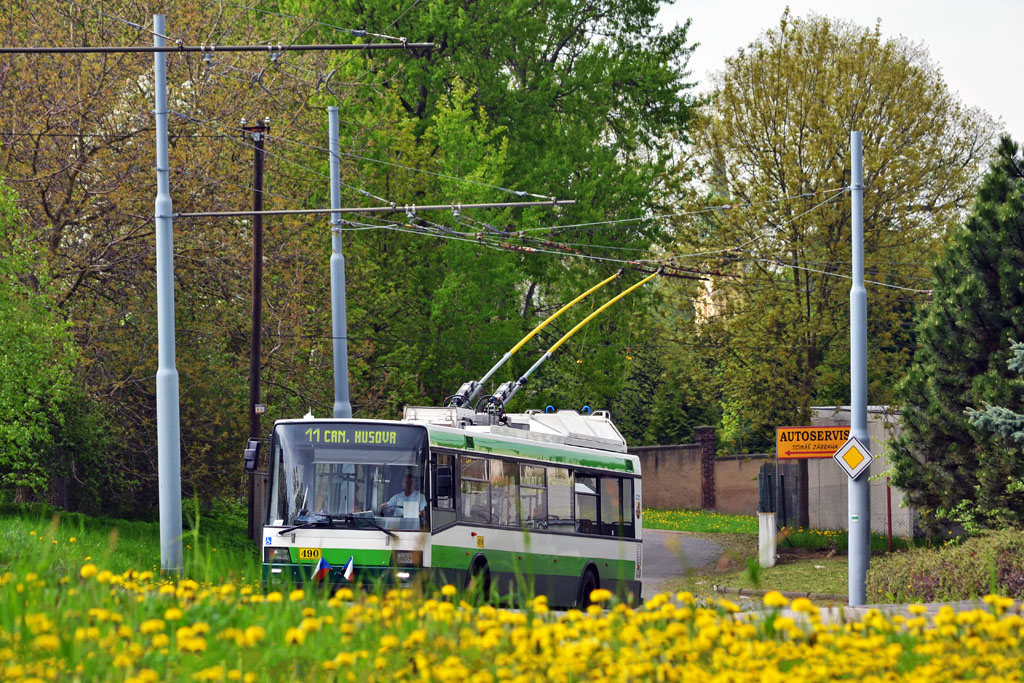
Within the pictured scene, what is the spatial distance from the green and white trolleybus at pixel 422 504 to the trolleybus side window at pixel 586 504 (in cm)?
13

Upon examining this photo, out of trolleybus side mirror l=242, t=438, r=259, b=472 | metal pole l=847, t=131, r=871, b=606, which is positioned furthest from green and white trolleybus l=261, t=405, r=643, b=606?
metal pole l=847, t=131, r=871, b=606

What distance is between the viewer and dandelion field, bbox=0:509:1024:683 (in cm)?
563

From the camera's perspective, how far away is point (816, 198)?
33.9 metres

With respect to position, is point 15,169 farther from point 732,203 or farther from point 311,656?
point 311,656

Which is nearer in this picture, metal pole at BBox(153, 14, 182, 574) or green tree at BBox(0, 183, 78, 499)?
metal pole at BBox(153, 14, 182, 574)

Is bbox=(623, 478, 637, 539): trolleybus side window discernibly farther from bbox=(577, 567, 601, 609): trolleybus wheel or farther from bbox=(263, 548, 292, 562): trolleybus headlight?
bbox=(263, 548, 292, 562): trolleybus headlight

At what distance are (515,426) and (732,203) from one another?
1623 cm

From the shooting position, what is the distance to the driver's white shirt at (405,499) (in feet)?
52.8

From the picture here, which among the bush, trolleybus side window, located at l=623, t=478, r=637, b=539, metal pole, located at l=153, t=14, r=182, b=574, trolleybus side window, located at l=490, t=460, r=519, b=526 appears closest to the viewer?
trolleybus side window, located at l=490, t=460, r=519, b=526

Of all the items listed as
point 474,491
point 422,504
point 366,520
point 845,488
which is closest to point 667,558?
point 845,488

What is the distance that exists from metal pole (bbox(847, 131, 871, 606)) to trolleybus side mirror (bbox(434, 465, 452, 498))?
6780mm

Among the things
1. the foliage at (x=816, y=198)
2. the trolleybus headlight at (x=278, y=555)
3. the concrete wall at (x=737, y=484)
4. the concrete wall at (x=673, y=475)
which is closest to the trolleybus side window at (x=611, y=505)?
the trolleybus headlight at (x=278, y=555)

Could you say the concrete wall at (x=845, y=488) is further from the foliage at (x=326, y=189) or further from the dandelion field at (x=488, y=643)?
the dandelion field at (x=488, y=643)

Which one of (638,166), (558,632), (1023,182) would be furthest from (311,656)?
(638,166)
